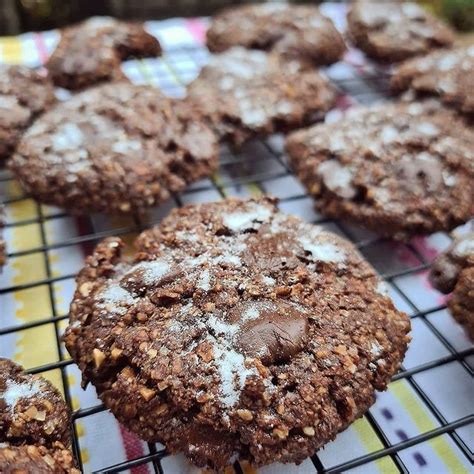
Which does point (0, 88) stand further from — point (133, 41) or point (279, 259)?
point (279, 259)

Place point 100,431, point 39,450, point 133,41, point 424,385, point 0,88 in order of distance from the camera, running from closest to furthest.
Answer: point 39,450, point 100,431, point 424,385, point 0,88, point 133,41

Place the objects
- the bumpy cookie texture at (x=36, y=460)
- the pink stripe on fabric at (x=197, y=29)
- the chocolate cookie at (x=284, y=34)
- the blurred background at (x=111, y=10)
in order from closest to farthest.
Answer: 1. the bumpy cookie texture at (x=36, y=460)
2. the chocolate cookie at (x=284, y=34)
3. the pink stripe on fabric at (x=197, y=29)
4. the blurred background at (x=111, y=10)

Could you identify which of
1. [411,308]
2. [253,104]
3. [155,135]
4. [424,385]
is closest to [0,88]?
[155,135]

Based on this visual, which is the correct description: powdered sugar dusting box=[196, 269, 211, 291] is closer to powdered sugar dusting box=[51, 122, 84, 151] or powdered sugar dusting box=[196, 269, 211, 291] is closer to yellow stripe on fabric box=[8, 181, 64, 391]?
yellow stripe on fabric box=[8, 181, 64, 391]

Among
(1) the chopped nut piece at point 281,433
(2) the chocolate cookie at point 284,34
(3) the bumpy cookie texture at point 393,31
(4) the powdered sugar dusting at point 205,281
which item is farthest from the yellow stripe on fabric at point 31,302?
(3) the bumpy cookie texture at point 393,31

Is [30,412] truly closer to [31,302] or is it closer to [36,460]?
[36,460]

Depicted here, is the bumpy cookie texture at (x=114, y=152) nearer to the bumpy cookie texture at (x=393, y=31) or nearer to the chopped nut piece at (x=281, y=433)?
the chopped nut piece at (x=281, y=433)
